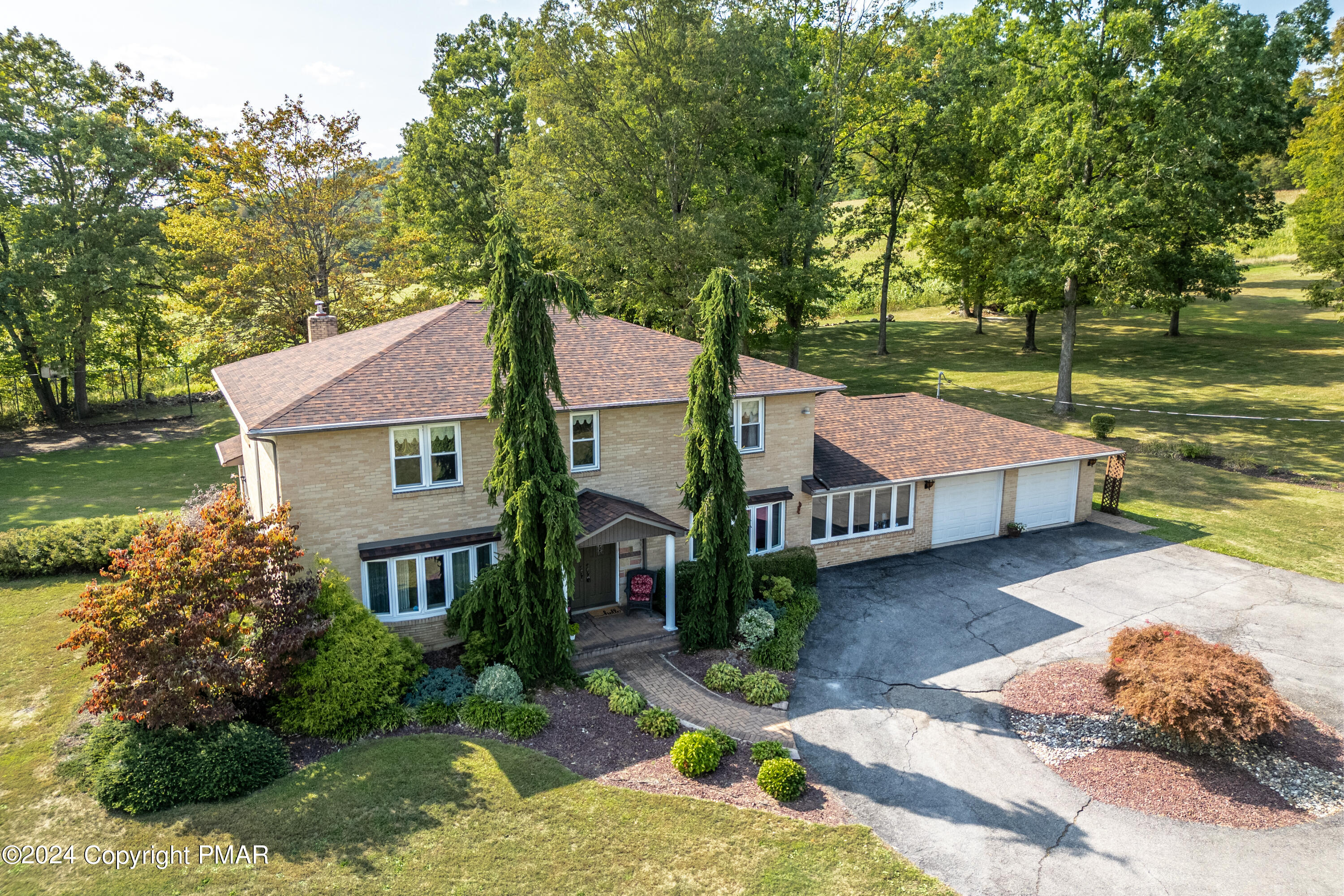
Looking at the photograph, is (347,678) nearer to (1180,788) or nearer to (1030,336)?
(1180,788)

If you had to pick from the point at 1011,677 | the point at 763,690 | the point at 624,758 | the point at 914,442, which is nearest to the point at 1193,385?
the point at 914,442

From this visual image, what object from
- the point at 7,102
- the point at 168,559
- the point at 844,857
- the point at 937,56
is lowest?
the point at 844,857

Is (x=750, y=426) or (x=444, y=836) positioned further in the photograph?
(x=750, y=426)

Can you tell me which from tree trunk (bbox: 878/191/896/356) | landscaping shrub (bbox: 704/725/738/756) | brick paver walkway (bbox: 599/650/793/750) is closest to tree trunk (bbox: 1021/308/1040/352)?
tree trunk (bbox: 878/191/896/356)

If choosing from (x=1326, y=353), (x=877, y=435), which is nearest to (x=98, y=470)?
(x=877, y=435)

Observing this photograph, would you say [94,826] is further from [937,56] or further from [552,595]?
[937,56]
